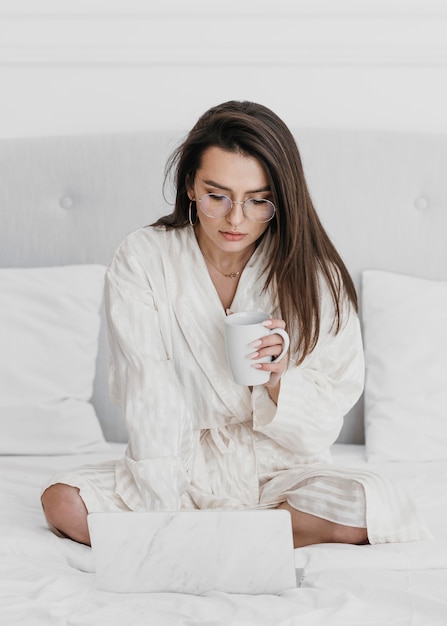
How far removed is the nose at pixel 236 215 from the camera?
5.77 ft

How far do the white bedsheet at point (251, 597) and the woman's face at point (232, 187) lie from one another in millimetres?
574

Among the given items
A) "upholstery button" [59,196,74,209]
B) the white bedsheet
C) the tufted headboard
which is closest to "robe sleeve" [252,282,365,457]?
the white bedsheet

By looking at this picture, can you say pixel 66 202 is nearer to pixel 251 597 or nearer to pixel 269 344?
pixel 269 344

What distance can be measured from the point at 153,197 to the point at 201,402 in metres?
0.78

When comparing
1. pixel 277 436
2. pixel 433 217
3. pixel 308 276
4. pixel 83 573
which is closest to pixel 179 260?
pixel 308 276

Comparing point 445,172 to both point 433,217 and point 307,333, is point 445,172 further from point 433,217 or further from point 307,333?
Result: point 307,333

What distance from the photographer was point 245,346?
1.69 metres

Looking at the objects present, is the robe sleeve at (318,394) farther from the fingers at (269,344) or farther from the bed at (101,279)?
the bed at (101,279)

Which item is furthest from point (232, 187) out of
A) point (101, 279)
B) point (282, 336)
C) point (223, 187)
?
point (101, 279)

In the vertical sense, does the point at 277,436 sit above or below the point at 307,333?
below

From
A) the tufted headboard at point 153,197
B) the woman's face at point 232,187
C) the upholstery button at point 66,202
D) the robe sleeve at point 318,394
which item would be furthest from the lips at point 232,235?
the upholstery button at point 66,202

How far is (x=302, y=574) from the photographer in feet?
5.23

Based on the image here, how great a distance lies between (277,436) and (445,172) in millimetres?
998

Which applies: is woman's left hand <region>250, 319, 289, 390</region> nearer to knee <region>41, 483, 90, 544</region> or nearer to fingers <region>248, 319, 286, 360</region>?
fingers <region>248, 319, 286, 360</region>
